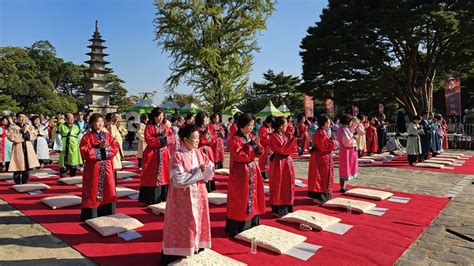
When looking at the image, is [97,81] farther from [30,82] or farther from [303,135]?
[303,135]

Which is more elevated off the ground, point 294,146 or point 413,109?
point 413,109

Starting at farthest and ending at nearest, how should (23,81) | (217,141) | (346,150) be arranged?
(23,81) → (217,141) → (346,150)

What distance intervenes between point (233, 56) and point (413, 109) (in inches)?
520

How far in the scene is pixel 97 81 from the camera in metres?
47.1

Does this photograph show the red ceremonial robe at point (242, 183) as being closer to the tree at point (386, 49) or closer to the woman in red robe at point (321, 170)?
the woman in red robe at point (321, 170)

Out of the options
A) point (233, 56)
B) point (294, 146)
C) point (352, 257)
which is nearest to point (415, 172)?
point (294, 146)

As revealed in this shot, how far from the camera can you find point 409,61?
874 inches

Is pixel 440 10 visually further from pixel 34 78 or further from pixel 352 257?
pixel 34 78

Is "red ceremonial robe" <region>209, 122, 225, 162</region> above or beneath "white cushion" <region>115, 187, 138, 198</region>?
above

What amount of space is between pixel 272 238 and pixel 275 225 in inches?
36.4

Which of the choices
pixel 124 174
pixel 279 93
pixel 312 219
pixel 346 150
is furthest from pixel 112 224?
pixel 279 93

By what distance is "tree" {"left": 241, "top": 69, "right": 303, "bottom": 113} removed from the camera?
3775 centimetres

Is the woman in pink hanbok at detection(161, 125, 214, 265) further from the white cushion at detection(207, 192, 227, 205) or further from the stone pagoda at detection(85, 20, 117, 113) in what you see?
the stone pagoda at detection(85, 20, 117, 113)

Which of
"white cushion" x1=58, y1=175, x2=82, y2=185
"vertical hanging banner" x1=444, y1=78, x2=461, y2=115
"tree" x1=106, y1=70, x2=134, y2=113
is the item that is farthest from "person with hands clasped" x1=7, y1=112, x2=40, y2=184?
"tree" x1=106, y1=70, x2=134, y2=113
